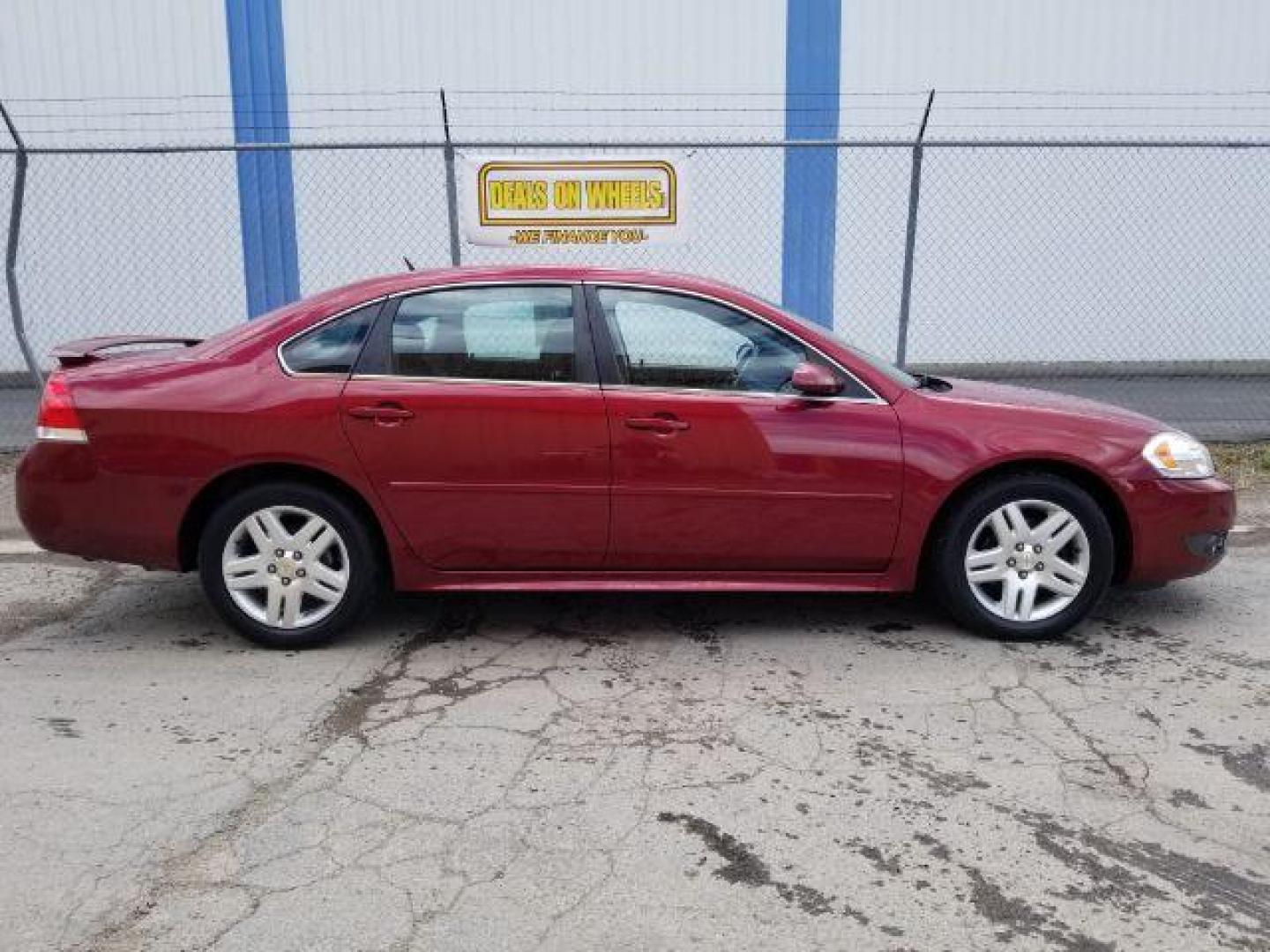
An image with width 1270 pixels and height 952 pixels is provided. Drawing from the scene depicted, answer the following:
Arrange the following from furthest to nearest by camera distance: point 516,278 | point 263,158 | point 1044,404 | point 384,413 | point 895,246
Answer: point 895,246, point 263,158, point 1044,404, point 516,278, point 384,413

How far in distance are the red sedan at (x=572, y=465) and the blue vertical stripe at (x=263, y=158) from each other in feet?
23.2

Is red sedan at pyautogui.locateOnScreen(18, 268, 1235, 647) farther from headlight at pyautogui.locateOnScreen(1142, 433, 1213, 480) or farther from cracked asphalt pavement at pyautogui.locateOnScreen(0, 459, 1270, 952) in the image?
cracked asphalt pavement at pyautogui.locateOnScreen(0, 459, 1270, 952)

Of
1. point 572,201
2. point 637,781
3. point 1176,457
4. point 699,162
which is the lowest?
point 637,781

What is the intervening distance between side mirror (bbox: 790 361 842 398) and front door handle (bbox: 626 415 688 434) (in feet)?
1.52

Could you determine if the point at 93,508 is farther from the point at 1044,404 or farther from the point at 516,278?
the point at 1044,404

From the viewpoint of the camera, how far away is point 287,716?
4.04m

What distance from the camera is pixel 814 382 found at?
456 cm

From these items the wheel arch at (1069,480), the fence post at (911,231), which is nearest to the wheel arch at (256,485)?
the wheel arch at (1069,480)

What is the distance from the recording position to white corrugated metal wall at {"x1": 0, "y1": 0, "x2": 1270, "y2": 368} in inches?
441

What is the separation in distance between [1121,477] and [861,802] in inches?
79.8

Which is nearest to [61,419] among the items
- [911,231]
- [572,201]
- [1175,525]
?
[572,201]

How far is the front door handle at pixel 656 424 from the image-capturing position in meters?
4.57

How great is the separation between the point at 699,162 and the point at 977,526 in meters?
7.58

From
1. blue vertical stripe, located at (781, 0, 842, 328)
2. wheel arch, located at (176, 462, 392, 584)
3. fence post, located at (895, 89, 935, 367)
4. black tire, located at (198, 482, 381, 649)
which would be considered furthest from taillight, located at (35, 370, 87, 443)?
blue vertical stripe, located at (781, 0, 842, 328)
